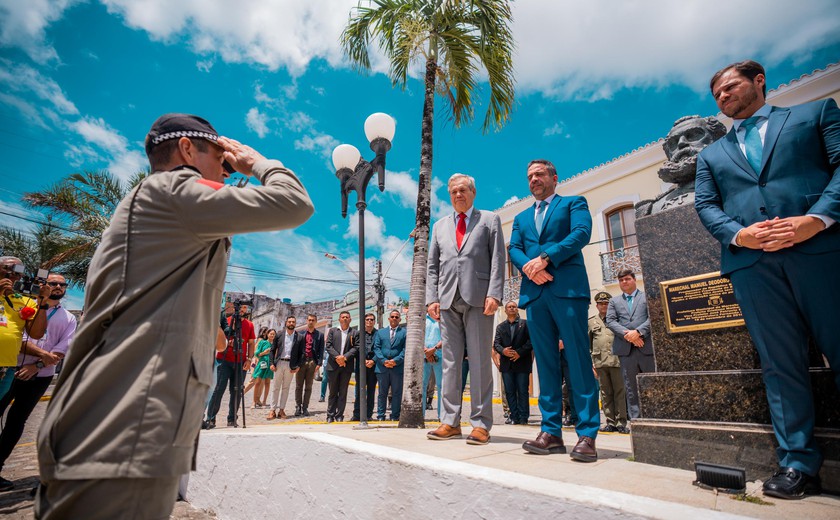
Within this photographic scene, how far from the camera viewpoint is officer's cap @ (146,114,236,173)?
158 centimetres

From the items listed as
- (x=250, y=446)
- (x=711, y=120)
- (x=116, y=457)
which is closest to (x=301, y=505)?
(x=250, y=446)

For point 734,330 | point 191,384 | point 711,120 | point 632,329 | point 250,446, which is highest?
point 711,120

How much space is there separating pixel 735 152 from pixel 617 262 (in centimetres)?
1357

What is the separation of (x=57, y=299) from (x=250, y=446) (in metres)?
3.07

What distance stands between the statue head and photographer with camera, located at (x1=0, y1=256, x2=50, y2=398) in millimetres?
6108

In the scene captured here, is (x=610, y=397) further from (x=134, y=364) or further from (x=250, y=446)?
(x=134, y=364)

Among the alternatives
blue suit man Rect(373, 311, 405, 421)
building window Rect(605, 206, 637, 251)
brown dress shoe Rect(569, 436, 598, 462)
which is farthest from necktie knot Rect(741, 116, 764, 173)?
building window Rect(605, 206, 637, 251)

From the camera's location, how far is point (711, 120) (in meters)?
3.58

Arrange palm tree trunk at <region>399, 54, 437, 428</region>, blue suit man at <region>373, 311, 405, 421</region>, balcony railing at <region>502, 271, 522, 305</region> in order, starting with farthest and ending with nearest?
balcony railing at <region>502, 271, 522, 305</region>, blue suit man at <region>373, 311, 405, 421</region>, palm tree trunk at <region>399, 54, 437, 428</region>

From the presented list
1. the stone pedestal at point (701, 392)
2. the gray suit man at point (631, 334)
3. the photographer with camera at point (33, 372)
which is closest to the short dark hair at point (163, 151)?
the stone pedestal at point (701, 392)

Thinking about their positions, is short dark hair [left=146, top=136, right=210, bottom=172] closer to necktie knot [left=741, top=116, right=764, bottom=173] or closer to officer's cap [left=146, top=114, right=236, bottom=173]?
officer's cap [left=146, top=114, right=236, bottom=173]

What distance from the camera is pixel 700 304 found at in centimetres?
298

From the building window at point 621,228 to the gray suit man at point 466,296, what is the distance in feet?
40.2

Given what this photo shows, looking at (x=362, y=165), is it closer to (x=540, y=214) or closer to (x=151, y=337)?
(x=540, y=214)
